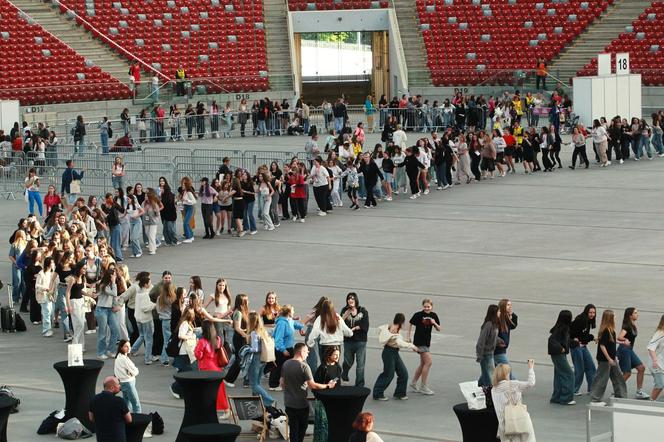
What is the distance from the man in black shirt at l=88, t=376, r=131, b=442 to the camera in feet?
45.3

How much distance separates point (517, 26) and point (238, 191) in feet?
95.6

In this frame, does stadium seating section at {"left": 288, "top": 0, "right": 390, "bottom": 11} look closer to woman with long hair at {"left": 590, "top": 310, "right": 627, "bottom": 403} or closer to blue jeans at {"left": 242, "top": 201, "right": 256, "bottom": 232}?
blue jeans at {"left": 242, "top": 201, "right": 256, "bottom": 232}

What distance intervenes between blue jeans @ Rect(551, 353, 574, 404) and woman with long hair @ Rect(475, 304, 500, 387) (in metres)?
0.72

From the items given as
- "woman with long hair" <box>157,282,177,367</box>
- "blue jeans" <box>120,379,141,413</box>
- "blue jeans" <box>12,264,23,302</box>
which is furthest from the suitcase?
"blue jeans" <box>120,379,141,413</box>

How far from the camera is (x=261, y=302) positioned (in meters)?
21.7

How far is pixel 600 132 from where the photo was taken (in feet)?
118

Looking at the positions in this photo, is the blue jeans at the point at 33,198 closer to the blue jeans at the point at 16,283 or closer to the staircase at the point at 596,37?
the blue jeans at the point at 16,283

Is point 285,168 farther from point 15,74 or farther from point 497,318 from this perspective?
point 15,74

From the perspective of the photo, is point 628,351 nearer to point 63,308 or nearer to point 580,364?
point 580,364

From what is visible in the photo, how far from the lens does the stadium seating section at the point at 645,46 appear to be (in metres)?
49.9

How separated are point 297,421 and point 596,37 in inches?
1615

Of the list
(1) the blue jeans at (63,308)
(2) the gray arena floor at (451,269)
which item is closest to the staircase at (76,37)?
(2) the gray arena floor at (451,269)

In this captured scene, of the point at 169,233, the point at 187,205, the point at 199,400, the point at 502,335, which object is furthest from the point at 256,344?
the point at 187,205

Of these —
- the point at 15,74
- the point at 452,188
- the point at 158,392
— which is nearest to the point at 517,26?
the point at 15,74
